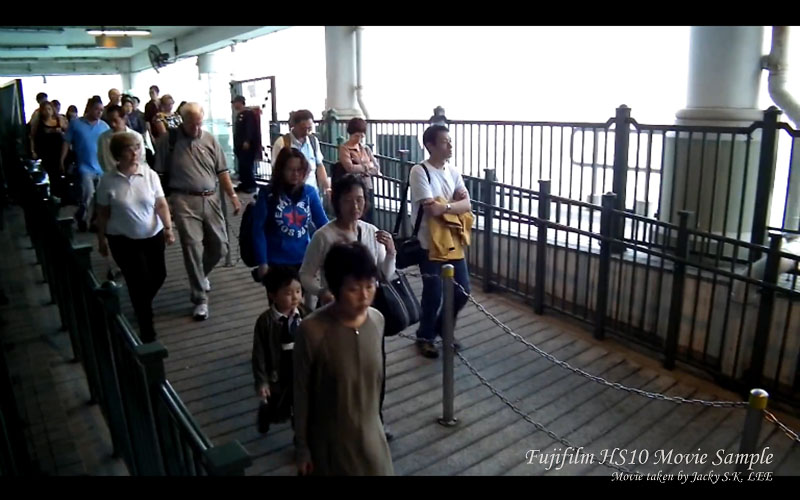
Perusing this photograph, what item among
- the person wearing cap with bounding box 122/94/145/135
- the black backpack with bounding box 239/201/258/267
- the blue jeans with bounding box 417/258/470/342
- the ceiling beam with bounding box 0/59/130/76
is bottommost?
the blue jeans with bounding box 417/258/470/342

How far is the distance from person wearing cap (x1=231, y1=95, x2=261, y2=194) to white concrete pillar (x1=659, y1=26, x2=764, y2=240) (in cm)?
712

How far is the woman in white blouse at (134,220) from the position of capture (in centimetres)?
463

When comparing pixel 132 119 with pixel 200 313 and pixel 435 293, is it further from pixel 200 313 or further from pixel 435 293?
pixel 435 293

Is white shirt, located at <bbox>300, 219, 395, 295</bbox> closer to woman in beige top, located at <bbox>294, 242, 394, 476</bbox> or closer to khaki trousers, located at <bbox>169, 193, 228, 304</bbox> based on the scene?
woman in beige top, located at <bbox>294, 242, 394, 476</bbox>

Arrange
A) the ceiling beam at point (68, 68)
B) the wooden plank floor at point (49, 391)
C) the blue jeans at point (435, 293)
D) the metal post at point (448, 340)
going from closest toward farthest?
the wooden plank floor at point (49, 391) → the metal post at point (448, 340) → the blue jeans at point (435, 293) → the ceiling beam at point (68, 68)

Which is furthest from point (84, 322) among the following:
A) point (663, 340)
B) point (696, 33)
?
point (696, 33)

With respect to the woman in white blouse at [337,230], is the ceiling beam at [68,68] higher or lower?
higher

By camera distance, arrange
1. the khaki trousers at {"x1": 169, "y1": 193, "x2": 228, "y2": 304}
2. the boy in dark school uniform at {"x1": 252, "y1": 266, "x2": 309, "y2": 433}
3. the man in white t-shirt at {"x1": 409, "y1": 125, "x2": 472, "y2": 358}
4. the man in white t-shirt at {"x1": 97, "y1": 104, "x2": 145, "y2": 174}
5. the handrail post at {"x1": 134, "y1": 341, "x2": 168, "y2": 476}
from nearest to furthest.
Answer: the handrail post at {"x1": 134, "y1": 341, "x2": 168, "y2": 476}
the boy in dark school uniform at {"x1": 252, "y1": 266, "x2": 309, "y2": 433}
the man in white t-shirt at {"x1": 409, "y1": 125, "x2": 472, "y2": 358}
the khaki trousers at {"x1": 169, "y1": 193, "x2": 228, "y2": 304}
the man in white t-shirt at {"x1": 97, "y1": 104, "x2": 145, "y2": 174}

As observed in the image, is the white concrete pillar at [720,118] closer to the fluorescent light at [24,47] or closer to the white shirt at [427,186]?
the white shirt at [427,186]

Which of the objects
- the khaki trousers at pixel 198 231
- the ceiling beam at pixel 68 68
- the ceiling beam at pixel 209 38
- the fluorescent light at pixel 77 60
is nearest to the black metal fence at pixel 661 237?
the khaki trousers at pixel 198 231

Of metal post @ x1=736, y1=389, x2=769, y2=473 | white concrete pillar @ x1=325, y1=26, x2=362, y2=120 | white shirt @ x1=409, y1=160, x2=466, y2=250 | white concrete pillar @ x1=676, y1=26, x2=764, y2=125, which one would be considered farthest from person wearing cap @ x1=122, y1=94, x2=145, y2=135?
metal post @ x1=736, y1=389, x2=769, y2=473

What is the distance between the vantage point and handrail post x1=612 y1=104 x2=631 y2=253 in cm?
607

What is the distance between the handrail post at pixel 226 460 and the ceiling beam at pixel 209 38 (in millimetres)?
13510
